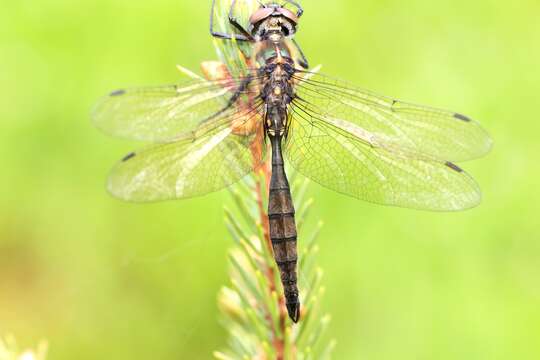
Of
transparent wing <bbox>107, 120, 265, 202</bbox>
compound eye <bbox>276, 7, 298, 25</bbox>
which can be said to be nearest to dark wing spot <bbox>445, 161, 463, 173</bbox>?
transparent wing <bbox>107, 120, 265, 202</bbox>

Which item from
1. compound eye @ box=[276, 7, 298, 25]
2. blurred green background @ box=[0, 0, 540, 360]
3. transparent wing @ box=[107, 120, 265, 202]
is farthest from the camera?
blurred green background @ box=[0, 0, 540, 360]

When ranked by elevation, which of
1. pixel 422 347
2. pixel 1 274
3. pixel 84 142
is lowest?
pixel 422 347

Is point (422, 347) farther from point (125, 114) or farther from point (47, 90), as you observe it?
point (47, 90)

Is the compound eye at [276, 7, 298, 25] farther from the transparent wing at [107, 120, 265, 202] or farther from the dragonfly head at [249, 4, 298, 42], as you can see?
the transparent wing at [107, 120, 265, 202]

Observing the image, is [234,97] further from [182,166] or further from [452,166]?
[452,166]

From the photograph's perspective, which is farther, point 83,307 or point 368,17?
point 368,17

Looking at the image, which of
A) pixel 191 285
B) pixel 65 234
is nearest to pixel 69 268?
A: pixel 65 234
